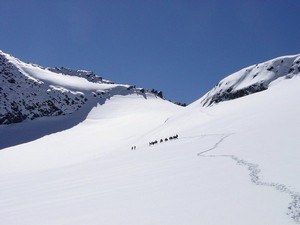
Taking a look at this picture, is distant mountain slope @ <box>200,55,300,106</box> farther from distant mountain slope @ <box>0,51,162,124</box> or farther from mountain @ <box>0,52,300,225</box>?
distant mountain slope @ <box>0,51,162,124</box>

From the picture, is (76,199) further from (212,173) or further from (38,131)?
(38,131)

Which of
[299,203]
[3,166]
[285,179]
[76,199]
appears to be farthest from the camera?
[3,166]

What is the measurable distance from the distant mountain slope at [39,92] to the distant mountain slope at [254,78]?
59.1m

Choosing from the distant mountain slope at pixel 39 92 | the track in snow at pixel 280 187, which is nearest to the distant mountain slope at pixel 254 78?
the track in snow at pixel 280 187

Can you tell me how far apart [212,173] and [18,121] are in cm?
10007

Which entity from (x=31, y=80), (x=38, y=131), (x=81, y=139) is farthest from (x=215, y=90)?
(x=31, y=80)

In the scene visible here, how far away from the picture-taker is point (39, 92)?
118m

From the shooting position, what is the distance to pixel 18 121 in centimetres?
10675

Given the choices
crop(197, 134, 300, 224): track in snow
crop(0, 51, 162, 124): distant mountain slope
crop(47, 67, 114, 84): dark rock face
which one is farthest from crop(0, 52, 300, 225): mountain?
crop(47, 67, 114, 84): dark rock face

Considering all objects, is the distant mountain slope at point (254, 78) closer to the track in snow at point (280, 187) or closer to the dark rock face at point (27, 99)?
the track in snow at point (280, 187)

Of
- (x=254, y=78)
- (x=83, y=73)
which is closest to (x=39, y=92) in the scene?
(x=83, y=73)

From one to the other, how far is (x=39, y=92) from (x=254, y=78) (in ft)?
252

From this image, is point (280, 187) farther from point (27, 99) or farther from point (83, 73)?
point (83, 73)

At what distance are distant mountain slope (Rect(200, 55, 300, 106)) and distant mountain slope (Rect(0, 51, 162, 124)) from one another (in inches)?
2327
